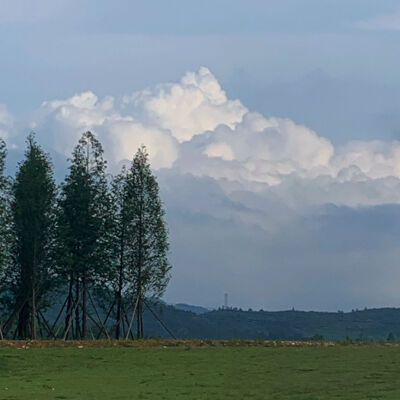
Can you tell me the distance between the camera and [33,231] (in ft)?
209

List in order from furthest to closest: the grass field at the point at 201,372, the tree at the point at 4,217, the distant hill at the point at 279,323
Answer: the distant hill at the point at 279,323
the tree at the point at 4,217
the grass field at the point at 201,372

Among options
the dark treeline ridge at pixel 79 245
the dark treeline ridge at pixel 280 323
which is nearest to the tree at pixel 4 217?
the dark treeline ridge at pixel 79 245

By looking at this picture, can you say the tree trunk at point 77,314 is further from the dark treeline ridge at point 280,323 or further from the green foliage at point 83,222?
the dark treeline ridge at point 280,323

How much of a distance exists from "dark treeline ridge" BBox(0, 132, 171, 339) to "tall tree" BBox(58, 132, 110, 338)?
68mm

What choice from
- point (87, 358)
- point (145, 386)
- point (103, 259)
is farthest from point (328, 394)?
point (103, 259)

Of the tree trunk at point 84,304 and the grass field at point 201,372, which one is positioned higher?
the tree trunk at point 84,304

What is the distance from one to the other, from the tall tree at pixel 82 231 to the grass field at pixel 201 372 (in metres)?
13.2

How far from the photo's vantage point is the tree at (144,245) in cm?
6525

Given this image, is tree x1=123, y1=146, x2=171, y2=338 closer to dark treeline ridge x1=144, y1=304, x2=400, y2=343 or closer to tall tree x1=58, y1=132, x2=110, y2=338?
tall tree x1=58, y1=132, x2=110, y2=338

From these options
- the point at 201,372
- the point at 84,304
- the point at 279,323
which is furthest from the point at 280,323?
the point at 201,372

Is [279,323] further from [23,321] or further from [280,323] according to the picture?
[23,321]

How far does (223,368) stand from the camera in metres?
42.6

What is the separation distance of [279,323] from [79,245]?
103m

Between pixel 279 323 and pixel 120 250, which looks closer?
pixel 120 250
